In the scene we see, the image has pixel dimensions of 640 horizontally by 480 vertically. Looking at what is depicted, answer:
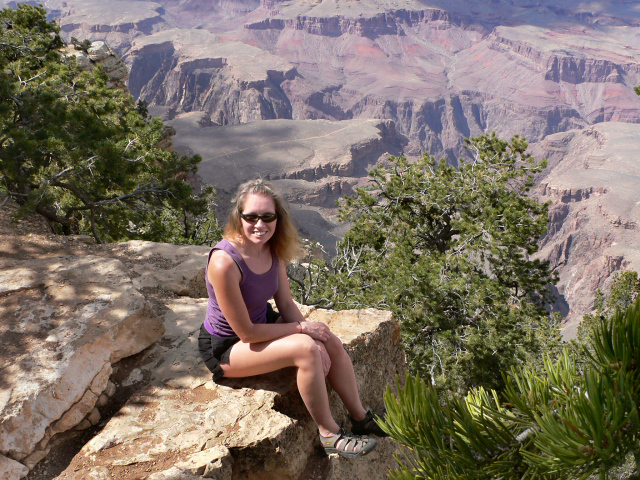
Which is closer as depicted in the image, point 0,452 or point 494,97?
point 0,452

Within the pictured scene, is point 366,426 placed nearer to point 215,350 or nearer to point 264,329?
point 264,329

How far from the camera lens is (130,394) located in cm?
327

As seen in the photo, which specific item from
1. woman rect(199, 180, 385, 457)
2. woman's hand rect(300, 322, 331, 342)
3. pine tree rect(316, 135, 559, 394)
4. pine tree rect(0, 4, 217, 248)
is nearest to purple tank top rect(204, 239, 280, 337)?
woman rect(199, 180, 385, 457)

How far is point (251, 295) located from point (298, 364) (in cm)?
53

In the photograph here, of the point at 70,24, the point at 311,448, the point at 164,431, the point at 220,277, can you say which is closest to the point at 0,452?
the point at 164,431

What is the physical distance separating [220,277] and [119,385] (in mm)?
1154

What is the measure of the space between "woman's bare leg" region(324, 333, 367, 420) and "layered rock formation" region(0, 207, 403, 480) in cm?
36

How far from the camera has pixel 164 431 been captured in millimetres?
2885

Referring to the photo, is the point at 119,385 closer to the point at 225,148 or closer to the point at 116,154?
the point at 116,154

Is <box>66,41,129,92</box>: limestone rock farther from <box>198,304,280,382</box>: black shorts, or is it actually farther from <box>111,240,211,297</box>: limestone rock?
<box>198,304,280,382</box>: black shorts

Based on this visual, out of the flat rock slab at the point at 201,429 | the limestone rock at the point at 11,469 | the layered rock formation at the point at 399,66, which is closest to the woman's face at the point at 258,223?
the flat rock slab at the point at 201,429

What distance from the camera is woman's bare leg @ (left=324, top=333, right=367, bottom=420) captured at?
3.20 meters

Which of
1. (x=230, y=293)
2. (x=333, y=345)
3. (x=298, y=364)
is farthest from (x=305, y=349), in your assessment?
(x=230, y=293)

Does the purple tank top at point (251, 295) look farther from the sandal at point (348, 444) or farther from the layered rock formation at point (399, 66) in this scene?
the layered rock formation at point (399, 66)
